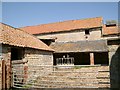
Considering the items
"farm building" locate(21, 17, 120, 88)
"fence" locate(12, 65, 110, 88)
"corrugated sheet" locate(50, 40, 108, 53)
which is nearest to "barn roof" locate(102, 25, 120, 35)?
"farm building" locate(21, 17, 120, 88)

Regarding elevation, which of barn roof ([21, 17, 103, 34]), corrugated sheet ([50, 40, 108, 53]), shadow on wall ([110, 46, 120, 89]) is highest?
barn roof ([21, 17, 103, 34])

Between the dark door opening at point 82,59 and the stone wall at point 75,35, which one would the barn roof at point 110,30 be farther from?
the dark door opening at point 82,59

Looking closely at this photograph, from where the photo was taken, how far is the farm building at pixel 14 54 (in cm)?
1039

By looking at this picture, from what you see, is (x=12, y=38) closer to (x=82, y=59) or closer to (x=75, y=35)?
(x=82, y=59)

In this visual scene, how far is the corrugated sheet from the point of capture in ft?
73.6

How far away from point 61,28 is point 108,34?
26.2 feet

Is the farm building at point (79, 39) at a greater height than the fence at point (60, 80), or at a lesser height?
greater

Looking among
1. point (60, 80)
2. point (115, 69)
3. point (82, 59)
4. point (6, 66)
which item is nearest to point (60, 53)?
point (82, 59)

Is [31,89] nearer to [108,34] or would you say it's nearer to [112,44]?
[112,44]

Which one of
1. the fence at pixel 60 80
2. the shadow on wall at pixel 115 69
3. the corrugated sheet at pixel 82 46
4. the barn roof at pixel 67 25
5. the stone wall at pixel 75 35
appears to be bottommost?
the fence at pixel 60 80

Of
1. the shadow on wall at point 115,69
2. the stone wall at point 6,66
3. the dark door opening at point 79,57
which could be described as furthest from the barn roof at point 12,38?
the dark door opening at point 79,57

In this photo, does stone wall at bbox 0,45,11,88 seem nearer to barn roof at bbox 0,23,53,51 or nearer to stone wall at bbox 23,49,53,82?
barn roof at bbox 0,23,53,51

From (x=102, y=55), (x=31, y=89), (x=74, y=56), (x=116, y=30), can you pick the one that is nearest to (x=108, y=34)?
(x=116, y=30)

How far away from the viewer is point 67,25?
30.2 metres
